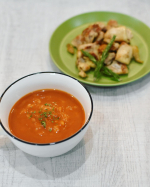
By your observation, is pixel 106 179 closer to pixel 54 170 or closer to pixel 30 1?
pixel 54 170

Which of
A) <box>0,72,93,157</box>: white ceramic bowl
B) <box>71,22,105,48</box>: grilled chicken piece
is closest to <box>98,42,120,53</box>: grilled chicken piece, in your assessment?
<box>71,22,105,48</box>: grilled chicken piece

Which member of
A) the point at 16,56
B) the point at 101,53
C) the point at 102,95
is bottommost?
the point at 16,56

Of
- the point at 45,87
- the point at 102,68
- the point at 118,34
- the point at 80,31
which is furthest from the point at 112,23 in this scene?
the point at 45,87

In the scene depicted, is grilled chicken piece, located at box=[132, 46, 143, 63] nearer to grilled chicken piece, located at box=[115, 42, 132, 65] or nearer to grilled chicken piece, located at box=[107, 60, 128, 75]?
grilled chicken piece, located at box=[115, 42, 132, 65]

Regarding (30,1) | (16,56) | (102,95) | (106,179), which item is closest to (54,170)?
(106,179)

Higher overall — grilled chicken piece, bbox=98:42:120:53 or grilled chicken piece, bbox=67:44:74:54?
grilled chicken piece, bbox=98:42:120:53

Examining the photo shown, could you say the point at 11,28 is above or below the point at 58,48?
below

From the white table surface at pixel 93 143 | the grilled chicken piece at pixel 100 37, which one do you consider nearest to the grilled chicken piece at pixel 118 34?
the grilled chicken piece at pixel 100 37
